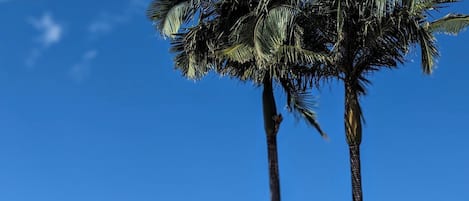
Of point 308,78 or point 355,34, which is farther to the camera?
point 308,78

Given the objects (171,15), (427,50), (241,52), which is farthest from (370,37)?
(171,15)

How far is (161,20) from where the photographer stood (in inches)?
614

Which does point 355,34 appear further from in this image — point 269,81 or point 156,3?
point 156,3

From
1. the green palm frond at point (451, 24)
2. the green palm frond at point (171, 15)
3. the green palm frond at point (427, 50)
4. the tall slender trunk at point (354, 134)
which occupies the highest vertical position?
the green palm frond at point (171, 15)

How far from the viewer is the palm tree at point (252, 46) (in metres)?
13.7

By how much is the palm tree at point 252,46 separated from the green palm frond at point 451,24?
6.78 feet

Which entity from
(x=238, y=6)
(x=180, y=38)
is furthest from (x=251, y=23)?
(x=180, y=38)

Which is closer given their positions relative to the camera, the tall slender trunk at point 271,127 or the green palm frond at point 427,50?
the green palm frond at point 427,50

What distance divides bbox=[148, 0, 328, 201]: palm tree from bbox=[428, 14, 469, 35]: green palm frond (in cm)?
207

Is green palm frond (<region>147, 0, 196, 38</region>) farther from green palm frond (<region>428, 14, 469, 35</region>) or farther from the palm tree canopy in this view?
green palm frond (<region>428, 14, 469, 35</region>)

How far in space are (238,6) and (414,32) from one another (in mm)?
3639

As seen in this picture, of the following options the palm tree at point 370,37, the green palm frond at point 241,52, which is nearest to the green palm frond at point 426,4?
the palm tree at point 370,37

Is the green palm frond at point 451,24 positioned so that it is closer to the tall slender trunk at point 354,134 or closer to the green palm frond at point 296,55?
the tall slender trunk at point 354,134

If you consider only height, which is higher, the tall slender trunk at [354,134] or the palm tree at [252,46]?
the palm tree at [252,46]
